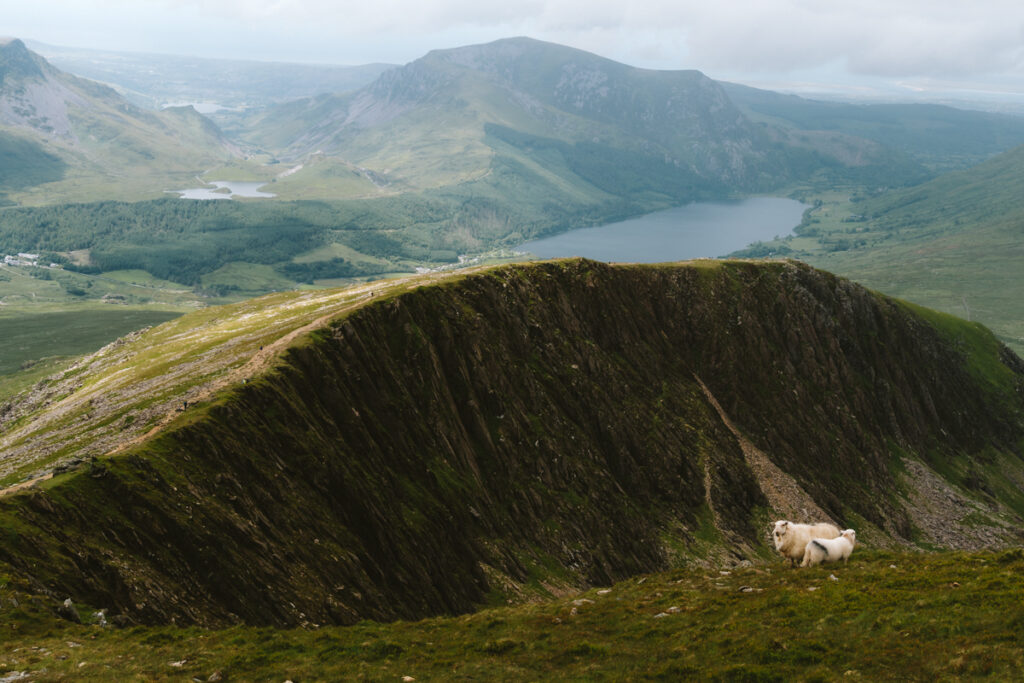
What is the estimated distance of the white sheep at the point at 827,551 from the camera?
119 ft

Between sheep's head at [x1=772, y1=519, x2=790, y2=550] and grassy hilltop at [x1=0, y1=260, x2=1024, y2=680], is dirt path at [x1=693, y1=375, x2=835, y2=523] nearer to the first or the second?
grassy hilltop at [x1=0, y1=260, x2=1024, y2=680]

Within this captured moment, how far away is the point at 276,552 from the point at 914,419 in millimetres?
133174

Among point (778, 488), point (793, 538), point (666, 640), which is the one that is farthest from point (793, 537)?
point (778, 488)

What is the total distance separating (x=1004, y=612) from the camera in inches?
952

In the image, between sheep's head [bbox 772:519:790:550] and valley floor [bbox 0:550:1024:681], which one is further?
sheep's head [bbox 772:519:790:550]

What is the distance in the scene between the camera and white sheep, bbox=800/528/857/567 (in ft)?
119

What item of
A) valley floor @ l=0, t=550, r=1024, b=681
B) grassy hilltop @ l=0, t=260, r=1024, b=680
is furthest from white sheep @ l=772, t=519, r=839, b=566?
valley floor @ l=0, t=550, r=1024, b=681

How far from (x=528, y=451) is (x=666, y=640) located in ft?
160

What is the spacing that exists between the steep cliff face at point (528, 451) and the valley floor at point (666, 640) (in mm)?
6265

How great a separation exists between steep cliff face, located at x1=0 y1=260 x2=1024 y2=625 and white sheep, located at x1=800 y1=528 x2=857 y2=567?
28.9 metres

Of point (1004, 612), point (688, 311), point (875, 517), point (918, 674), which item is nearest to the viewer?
point (918, 674)

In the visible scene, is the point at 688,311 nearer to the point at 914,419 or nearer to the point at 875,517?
the point at 875,517

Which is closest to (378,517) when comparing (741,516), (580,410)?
(580,410)

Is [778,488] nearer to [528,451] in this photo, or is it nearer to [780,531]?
[528,451]
